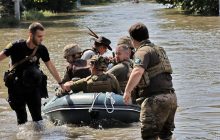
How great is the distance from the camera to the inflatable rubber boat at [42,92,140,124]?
32.6 ft

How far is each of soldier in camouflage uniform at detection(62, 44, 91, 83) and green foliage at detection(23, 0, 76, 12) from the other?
44130 mm

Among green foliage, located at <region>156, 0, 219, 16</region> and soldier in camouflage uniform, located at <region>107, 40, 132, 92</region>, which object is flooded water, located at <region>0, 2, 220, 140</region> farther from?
green foliage, located at <region>156, 0, 219, 16</region>

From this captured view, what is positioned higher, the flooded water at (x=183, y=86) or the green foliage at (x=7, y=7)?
the flooded water at (x=183, y=86)

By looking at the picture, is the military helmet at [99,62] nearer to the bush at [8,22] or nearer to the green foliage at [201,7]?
the bush at [8,22]

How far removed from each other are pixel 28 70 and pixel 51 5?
49.8 metres

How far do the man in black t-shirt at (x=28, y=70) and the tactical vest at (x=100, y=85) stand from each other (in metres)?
1.00

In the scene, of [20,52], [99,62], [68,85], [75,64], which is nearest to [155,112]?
[20,52]

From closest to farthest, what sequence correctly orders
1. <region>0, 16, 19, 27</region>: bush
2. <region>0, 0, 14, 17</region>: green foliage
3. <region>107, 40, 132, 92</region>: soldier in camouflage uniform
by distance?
<region>107, 40, 132, 92</region>: soldier in camouflage uniform → <region>0, 16, 19, 27</region>: bush → <region>0, 0, 14, 17</region>: green foliage

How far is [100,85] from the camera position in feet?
33.2

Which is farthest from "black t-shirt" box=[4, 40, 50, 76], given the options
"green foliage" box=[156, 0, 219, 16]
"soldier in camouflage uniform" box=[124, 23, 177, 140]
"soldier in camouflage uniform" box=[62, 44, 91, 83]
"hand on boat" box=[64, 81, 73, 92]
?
"green foliage" box=[156, 0, 219, 16]

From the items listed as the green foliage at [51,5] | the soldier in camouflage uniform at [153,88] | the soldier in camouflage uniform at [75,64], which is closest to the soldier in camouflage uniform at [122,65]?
the soldier in camouflage uniform at [75,64]

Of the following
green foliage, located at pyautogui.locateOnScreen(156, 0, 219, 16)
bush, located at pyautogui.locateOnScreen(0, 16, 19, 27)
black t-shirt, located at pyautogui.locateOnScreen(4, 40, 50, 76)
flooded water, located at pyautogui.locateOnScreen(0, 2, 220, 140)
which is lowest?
bush, located at pyautogui.locateOnScreen(0, 16, 19, 27)

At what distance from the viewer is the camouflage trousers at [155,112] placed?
293 inches

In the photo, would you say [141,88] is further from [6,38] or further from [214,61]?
[6,38]
